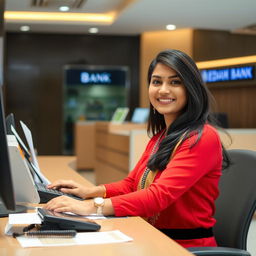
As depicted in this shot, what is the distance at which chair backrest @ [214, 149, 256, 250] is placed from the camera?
2.15m

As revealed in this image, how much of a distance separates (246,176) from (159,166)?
36 cm

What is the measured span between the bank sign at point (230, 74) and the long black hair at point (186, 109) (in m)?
6.77

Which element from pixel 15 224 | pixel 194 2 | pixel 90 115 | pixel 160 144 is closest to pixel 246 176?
pixel 160 144

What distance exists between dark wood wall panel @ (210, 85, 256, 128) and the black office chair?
294 inches

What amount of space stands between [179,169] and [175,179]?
46 mm

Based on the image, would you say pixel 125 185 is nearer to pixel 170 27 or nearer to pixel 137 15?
pixel 137 15

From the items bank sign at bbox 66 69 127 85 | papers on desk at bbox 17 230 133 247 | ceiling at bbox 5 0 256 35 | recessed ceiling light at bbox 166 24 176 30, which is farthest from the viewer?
bank sign at bbox 66 69 127 85

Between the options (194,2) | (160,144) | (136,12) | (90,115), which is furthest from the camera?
(90,115)

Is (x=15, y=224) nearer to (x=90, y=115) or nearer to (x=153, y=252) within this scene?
(x=153, y=252)

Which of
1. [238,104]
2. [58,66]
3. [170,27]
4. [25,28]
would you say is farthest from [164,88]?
[58,66]

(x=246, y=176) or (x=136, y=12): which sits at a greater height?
(x=136, y=12)

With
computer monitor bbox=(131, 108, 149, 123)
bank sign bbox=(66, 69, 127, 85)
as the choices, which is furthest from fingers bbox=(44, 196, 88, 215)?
bank sign bbox=(66, 69, 127, 85)

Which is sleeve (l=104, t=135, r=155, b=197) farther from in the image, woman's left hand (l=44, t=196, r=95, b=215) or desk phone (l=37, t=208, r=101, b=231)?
desk phone (l=37, t=208, r=101, b=231)

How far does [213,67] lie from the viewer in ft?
34.1
